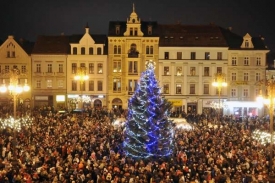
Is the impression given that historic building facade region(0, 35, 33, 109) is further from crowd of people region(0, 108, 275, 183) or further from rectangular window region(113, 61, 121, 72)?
crowd of people region(0, 108, 275, 183)

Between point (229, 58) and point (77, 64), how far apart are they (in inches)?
781

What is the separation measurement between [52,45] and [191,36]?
1822cm

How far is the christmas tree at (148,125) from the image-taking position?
1155 inches

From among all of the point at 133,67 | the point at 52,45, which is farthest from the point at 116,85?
the point at 52,45

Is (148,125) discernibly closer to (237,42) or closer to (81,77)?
(81,77)

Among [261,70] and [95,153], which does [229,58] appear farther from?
[95,153]

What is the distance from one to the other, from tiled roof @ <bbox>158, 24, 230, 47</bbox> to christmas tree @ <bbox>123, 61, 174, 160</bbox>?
112ft

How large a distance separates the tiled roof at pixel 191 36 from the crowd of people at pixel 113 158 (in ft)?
84.9

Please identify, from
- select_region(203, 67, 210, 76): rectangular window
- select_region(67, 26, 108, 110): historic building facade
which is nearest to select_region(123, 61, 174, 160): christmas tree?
select_region(67, 26, 108, 110): historic building facade

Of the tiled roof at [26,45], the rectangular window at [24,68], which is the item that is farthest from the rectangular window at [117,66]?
the rectangular window at [24,68]

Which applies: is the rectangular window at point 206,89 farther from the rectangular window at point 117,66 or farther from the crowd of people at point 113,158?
the crowd of people at point 113,158

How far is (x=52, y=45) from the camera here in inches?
2532

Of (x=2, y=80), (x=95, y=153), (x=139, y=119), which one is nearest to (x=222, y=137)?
(x=139, y=119)

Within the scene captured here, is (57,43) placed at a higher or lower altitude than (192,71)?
higher
